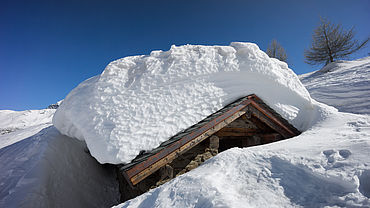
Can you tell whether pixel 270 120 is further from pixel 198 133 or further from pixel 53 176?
pixel 53 176

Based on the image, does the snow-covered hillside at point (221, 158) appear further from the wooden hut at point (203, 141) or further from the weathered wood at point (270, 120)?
the weathered wood at point (270, 120)

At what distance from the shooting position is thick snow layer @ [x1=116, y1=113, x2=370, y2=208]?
3.84 ft

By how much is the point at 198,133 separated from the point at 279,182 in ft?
5.50

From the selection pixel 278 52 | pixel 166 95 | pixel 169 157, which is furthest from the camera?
pixel 278 52

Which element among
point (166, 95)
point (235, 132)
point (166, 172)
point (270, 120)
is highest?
point (166, 95)

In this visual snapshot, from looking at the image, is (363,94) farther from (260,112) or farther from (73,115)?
(73,115)

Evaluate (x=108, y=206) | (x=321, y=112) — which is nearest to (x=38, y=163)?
(x=108, y=206)

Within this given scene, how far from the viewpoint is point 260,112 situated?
153 inches

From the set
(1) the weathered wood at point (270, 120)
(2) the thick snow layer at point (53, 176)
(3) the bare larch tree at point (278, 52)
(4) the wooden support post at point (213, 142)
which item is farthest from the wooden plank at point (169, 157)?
(3) the bare larch tree at point (278, 52)

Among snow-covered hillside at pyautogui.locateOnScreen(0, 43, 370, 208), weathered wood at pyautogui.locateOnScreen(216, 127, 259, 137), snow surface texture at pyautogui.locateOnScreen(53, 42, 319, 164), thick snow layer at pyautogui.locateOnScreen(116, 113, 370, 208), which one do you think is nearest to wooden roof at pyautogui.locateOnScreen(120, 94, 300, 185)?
snow surface texture at pyautogui.locateOnScreen(53, 42, 319, 164)

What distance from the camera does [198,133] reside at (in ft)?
9.68

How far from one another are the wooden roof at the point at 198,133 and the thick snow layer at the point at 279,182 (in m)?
0.68

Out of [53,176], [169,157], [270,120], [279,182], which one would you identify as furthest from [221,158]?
[53,176]

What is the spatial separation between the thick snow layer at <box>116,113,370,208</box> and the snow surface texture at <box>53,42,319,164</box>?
4.38ft
